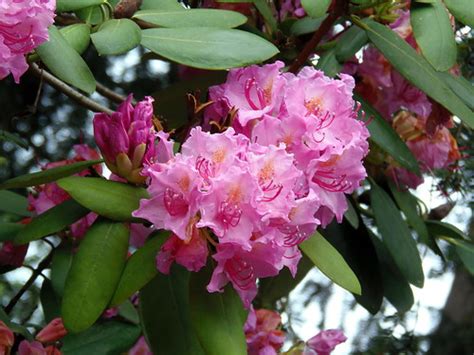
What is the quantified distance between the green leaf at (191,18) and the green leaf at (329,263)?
24 centimetres

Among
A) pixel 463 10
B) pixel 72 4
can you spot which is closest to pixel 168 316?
pixel 72 4

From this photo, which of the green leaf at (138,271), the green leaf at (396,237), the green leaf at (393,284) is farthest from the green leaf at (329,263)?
the green leaf at (393,284)

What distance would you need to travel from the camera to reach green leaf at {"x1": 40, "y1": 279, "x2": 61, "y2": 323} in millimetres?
1379

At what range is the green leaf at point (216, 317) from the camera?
954 millimetres

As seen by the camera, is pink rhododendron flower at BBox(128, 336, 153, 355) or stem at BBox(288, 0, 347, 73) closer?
stem at BBox(288, 0, 347, 73)

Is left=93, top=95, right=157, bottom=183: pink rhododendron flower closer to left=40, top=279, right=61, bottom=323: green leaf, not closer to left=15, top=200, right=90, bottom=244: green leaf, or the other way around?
left=15, top=200, right=90, bottom=244: green leaf

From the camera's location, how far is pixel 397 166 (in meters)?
1.46

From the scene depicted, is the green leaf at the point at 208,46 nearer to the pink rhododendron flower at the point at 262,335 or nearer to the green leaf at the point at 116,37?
the green leaf at the point at 116,37

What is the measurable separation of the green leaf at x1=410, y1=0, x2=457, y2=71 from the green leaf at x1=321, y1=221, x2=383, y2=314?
15.9 inches

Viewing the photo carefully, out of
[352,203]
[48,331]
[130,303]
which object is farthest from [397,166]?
[48,331]

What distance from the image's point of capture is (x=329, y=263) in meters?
0.99

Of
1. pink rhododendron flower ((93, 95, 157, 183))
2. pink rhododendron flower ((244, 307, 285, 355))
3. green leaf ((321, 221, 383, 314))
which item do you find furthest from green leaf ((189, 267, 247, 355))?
green leaf ((321, 221, 383, 314))

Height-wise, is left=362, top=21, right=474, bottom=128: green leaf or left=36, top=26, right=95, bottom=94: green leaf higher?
left=36, top=26, right=95, bottom=94: green leaf

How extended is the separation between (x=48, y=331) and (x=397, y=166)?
558 mm
